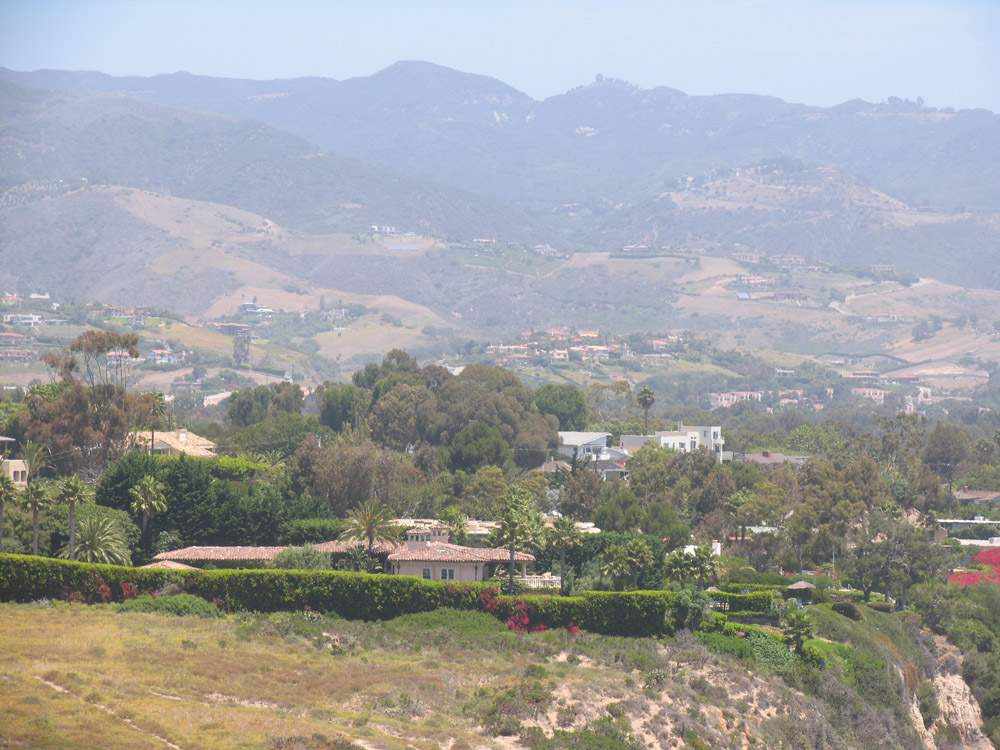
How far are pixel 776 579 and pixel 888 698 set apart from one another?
14.3 meters

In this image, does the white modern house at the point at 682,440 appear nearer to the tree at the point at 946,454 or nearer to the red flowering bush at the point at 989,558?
Answer: the tree at the point at 946,454

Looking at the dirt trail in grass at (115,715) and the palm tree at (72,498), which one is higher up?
the palm tree at (72,498)

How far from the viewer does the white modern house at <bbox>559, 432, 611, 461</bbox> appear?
→ 14625 cm

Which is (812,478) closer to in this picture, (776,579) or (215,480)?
(776,579)

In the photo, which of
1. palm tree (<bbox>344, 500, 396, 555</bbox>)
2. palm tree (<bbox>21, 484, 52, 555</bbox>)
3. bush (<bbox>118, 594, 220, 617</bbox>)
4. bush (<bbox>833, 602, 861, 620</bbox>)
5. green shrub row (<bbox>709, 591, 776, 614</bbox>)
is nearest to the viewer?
bush (<bbox>118, 594, 220, 617</bbox>)

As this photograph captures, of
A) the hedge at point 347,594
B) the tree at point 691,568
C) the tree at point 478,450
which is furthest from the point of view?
the tree at point 478,450

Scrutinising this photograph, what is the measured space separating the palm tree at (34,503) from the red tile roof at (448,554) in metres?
15.2

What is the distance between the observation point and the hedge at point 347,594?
71438mm

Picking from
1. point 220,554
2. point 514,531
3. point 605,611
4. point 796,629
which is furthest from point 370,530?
point 796,629

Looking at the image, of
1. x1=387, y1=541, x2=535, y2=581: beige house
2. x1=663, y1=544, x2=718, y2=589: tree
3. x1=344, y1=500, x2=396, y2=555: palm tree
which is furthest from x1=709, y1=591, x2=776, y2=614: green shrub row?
x1=344, y1=500, x2=396, y2=555: palm tree

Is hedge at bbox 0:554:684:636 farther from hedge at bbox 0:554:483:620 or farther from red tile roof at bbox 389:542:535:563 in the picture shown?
red tile roof at bbox 389:542:535:563

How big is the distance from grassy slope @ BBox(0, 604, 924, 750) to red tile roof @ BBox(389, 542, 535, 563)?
321 inches

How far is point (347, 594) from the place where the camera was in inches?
2901

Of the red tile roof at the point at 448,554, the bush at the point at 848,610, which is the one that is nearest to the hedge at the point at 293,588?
the red tile roof at the point at 448,554
